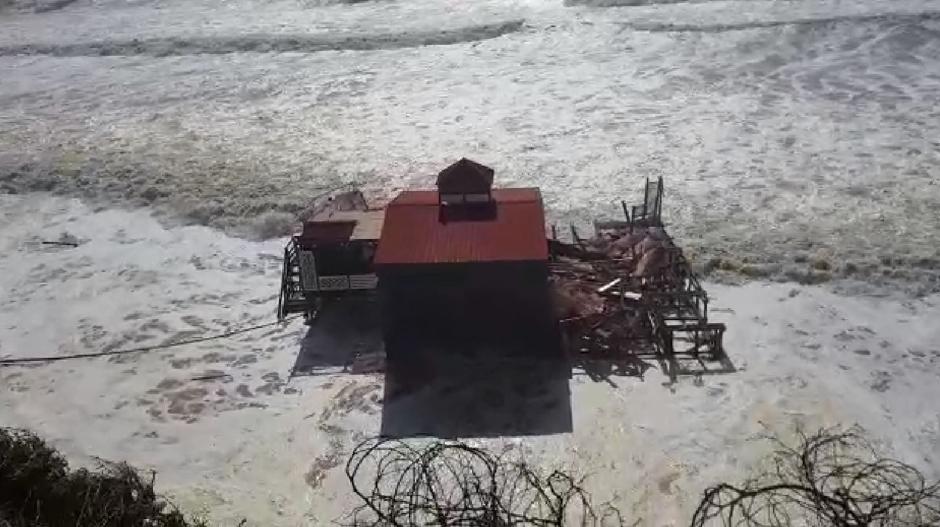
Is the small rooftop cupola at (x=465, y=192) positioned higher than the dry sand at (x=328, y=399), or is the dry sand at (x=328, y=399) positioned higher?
the small rooftop cupola at (x=465, y=192)

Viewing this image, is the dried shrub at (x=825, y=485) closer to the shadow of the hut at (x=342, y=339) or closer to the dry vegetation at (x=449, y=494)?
the dry vegetation at (x=449, y=494)

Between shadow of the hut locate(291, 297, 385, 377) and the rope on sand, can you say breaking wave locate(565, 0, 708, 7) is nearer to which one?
shadow of the hut locate(291, 297, 385, 377)

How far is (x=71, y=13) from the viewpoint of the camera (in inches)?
1919

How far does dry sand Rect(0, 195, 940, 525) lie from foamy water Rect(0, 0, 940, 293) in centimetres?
287

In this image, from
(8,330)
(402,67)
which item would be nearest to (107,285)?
(8,330)

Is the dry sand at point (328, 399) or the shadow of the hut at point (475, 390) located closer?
the dry sand at point (328, 399)

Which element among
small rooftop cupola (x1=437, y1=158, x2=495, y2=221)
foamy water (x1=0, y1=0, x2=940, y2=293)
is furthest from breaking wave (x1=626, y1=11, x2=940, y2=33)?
small rooftop cupola (x1=437, y1=158, x2=495, y2=221)

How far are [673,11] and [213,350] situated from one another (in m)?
30.2

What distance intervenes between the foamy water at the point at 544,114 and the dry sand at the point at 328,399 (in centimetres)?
287

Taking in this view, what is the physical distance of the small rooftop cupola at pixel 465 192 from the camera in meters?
15.6

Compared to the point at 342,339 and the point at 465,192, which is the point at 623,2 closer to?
the point at 465,192

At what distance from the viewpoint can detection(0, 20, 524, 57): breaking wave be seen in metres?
39.2

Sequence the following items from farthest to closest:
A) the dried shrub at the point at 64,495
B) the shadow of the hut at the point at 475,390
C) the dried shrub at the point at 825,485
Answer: the shadow of the hut at the point at 475,390, the dried shrub at the point at 825,485, the dried shrub at the point at 64,495

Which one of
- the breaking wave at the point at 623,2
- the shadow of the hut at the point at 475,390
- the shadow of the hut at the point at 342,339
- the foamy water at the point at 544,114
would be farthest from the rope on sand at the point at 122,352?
the breaking wave at the point at 623,2
